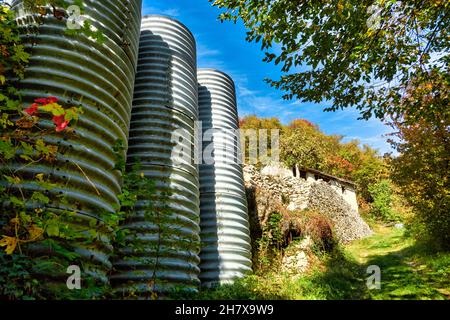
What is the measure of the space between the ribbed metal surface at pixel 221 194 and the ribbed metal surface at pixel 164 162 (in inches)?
68.2

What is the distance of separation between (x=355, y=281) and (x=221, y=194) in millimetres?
6292

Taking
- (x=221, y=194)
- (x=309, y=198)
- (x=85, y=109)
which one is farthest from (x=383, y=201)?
(x=85, y=109)

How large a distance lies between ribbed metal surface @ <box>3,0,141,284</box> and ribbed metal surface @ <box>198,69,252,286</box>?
3.75 meters

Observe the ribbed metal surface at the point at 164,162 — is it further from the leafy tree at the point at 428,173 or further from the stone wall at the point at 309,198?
the leafy tree at the point at 428,173

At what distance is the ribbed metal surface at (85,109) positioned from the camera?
11.2 ft

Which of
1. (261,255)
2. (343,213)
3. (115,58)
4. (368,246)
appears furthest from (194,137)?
(343,213)

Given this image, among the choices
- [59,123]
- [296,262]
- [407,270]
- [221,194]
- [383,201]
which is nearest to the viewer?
[59,123]

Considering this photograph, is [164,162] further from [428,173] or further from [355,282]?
[428,173]

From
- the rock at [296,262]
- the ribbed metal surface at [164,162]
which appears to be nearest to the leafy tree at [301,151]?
the rock at [296,262]

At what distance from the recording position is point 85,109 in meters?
3.84

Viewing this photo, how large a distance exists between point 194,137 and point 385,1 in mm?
4258

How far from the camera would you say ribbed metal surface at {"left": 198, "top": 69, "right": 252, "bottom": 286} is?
7.70 meters

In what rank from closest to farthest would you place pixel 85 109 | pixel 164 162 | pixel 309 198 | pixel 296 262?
pixel 85 109 → pixel 164 162 → pixel 296 262 → pixel 309 198
